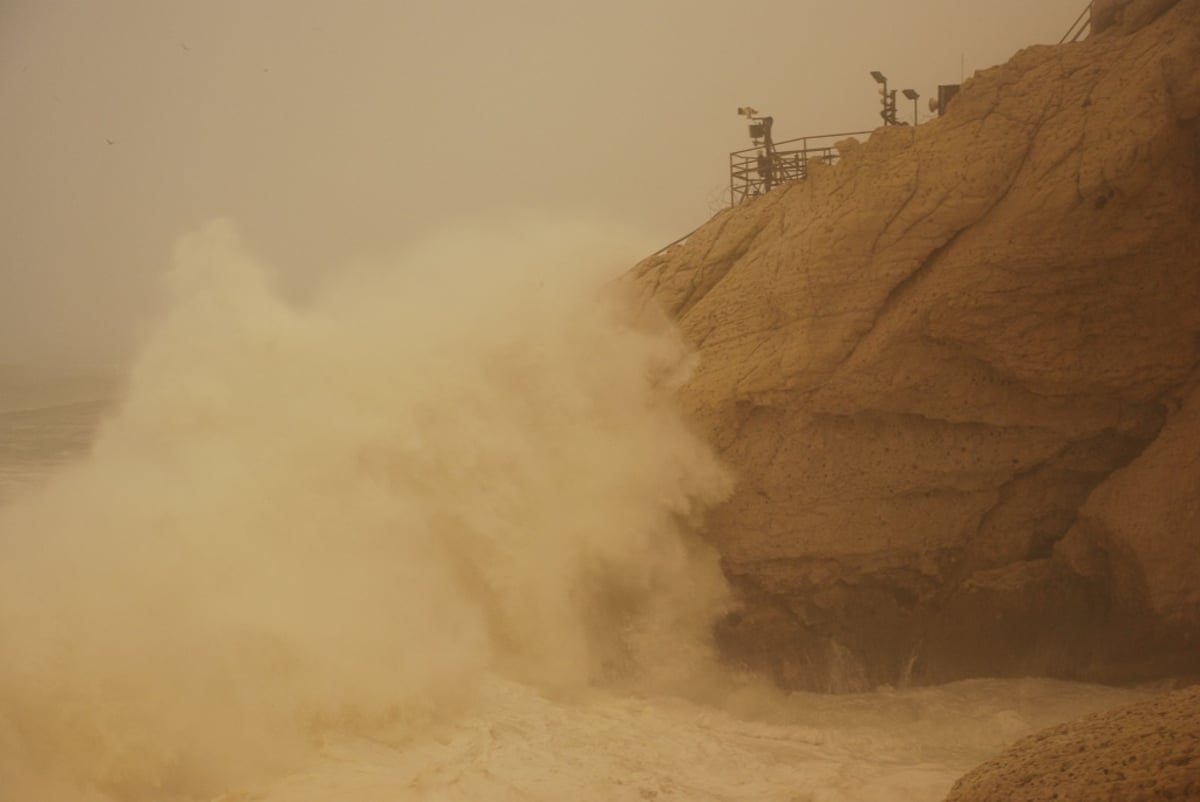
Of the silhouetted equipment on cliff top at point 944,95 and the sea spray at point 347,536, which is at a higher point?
the silhouetted equipment on cliff top at point 944,95

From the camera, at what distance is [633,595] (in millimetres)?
8820

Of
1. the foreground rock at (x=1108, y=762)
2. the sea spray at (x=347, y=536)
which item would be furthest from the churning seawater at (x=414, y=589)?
the foreground rock at (x=1108, y=762)

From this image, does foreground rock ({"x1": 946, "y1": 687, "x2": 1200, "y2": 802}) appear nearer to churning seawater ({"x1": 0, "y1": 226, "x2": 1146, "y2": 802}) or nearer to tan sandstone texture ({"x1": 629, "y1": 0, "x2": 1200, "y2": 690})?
churning seawater ({"x1": 0, "y1": 226, "x2": 1146, "y2": 802})

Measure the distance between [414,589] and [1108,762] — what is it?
19.4ft

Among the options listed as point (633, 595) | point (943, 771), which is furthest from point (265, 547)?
point (943, 771)

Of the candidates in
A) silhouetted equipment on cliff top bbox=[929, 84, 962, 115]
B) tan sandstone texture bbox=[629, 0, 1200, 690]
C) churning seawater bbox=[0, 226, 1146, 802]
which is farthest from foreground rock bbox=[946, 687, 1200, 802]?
silhouetted equipment on cliff top bbox=[929, 84, 962, 115]

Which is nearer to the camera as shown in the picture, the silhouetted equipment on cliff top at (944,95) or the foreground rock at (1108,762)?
the foreground rock at (1108,762)

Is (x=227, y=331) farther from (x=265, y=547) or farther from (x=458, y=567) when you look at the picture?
(x=458, y=567)

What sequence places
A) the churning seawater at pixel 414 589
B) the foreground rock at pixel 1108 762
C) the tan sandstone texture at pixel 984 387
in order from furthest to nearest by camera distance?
the tan sandstone texture at pixel 984 387 → the churning seawater at pixel 414 589 → the foreground rock at pixel 1108 762

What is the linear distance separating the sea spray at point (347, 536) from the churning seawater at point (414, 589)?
2 centimetres

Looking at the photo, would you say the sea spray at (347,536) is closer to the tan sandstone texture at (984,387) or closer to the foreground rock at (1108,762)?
the tan sandstone texture at (984,387)

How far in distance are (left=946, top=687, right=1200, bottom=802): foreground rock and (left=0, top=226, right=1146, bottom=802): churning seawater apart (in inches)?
69.6

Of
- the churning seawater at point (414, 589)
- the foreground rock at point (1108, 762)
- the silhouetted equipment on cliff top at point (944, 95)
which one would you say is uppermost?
the silhouetted equipment on cliff top at point (944, 95)

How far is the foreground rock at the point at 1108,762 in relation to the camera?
3.55 metres
